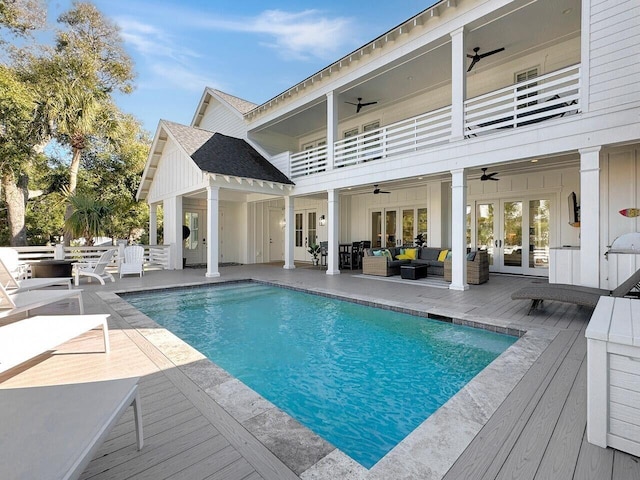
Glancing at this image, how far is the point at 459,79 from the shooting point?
23.4ft

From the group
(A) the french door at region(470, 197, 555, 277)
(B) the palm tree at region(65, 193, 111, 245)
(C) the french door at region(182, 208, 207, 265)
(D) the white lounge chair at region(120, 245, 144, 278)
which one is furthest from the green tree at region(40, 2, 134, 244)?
(A) the french door at region(470, 197, 555, 277)

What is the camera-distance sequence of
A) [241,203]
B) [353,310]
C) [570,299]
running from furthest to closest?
[241,203]
[353,310]
[570,299]

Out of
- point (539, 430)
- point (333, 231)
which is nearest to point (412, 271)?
point (333, 231)

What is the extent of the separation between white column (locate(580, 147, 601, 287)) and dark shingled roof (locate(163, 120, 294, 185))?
833 cm

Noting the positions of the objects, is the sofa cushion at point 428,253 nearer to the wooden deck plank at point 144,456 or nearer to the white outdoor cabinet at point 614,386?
the white outdoor cabinet at point 614,386

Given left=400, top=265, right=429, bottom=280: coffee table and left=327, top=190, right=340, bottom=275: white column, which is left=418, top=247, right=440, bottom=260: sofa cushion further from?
left=327, top=190, right=340, bottom=275: white column

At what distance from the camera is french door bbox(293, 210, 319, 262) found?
49.5ft

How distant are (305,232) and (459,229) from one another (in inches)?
359

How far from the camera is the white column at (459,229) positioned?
717 cm

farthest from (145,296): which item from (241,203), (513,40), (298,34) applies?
(298,34)

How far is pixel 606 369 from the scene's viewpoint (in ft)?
6.18

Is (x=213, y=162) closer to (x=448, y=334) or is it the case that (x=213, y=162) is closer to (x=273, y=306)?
(x=273, y=306)

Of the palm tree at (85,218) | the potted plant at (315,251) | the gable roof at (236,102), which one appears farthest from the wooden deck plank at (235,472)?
the gable roof at (236,102)

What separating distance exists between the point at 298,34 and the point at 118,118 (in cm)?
1041
